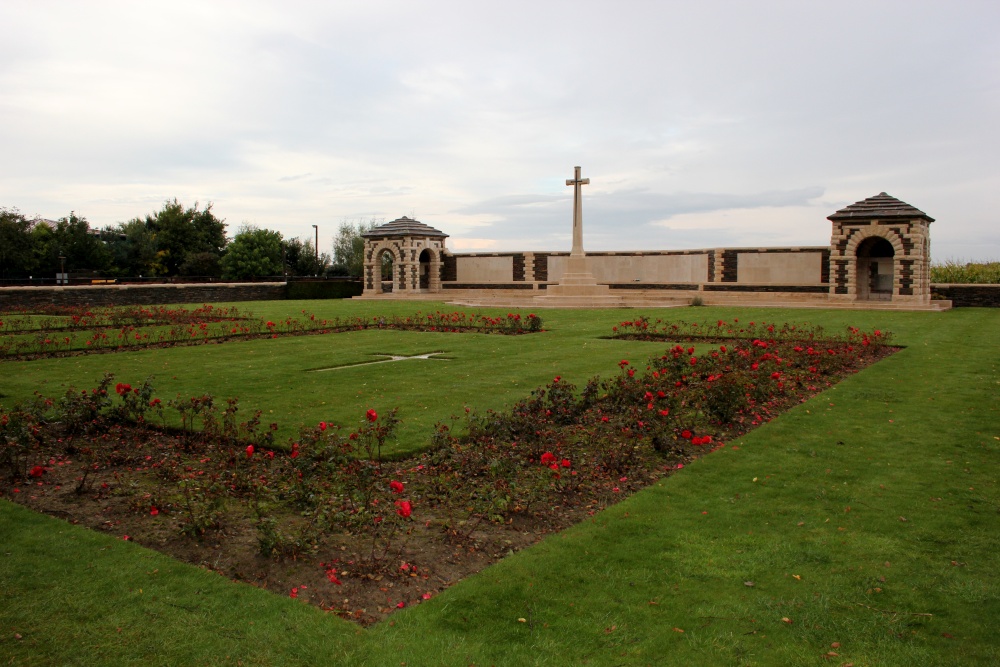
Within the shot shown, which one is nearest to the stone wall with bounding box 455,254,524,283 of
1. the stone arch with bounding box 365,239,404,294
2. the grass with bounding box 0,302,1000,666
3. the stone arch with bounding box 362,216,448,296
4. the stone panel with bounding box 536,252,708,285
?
the stone arch with bounding box 362,216,448,296

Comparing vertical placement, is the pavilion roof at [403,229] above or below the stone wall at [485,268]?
above

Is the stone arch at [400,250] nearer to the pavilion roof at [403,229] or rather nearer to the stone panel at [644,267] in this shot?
the pavilion roof at [403,229]

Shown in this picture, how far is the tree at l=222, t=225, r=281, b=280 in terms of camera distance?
65.7 metres

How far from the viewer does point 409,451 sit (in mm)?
7469

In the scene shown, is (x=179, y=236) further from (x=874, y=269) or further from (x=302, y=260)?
(x=874, y=269)

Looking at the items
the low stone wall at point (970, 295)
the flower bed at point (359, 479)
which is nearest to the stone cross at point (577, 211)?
the low stone wall at point (970, 295)

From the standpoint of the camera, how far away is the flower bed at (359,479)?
4914 mm

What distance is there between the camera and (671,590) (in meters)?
4.51

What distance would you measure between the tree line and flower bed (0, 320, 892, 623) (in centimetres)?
5223

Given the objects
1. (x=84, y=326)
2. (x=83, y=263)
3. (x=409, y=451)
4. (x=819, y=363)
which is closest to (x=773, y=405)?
(x=819, y=363)

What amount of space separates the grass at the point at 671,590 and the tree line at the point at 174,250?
181 feet

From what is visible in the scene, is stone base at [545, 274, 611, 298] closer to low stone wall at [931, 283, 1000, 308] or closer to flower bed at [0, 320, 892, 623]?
low stone wall at [931, 283, 1000, 308]

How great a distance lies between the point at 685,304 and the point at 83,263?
45869 mm

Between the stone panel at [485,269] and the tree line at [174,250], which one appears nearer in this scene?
the stone panel at [485,269]
